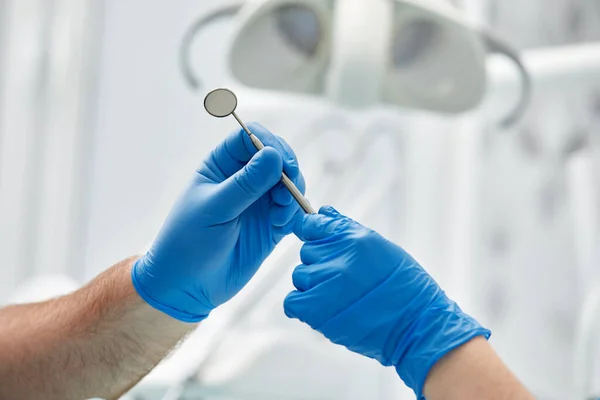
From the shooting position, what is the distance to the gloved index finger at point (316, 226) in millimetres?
874

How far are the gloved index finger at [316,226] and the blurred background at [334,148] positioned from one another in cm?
33

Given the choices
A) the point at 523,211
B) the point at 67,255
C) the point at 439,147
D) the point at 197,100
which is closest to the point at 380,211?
the point at 439,147

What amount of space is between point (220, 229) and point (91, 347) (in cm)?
32

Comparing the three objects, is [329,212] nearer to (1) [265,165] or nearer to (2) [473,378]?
(1) [265,165]

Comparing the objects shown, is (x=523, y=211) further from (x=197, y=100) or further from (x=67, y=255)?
(x=67, y=255)

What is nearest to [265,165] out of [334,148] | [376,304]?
[376,304]

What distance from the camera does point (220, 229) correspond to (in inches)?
38.0

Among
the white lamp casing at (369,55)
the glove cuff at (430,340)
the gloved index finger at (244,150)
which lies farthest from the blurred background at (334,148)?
the glove cuff at (430,340)

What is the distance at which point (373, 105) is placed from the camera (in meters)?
1.19

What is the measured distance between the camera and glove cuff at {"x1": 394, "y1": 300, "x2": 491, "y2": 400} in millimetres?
802

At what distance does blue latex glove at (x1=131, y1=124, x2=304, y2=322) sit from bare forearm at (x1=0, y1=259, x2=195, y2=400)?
63 millimetres

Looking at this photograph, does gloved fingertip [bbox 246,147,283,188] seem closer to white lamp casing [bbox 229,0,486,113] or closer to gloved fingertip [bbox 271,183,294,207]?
gloved fingertip [bbox 271,183,294,207]

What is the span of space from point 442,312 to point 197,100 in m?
1.71

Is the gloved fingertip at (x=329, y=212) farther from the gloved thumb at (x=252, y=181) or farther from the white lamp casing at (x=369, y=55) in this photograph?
the white lamp casing at (x=369, y=55)
